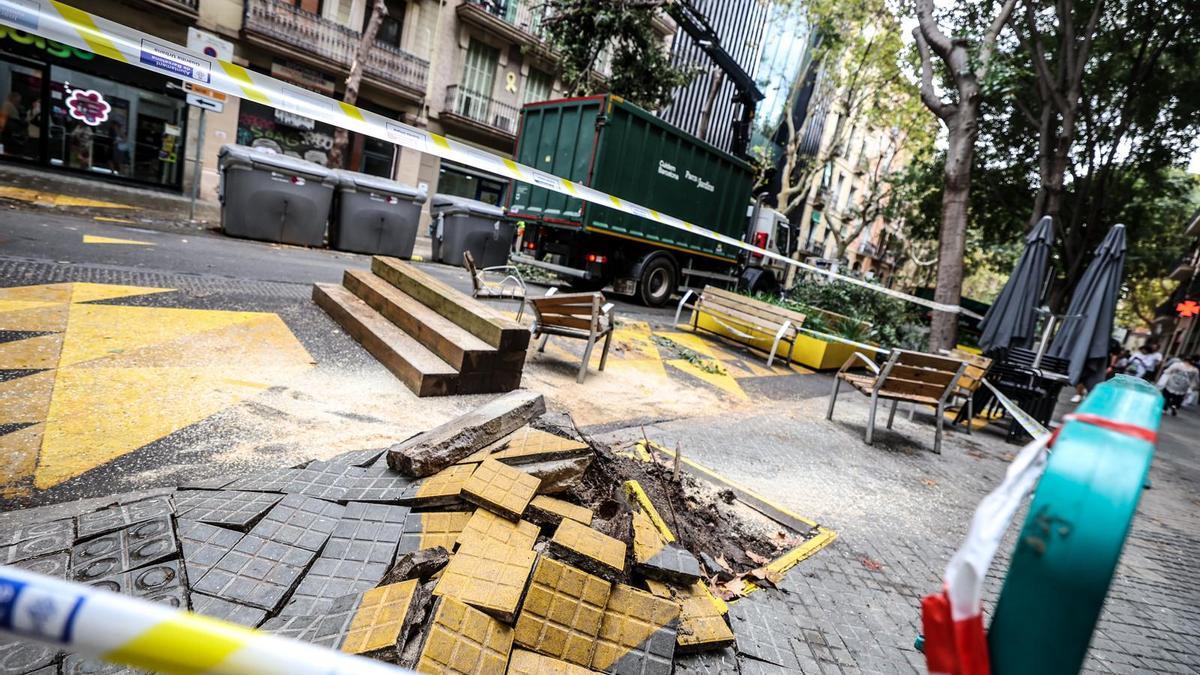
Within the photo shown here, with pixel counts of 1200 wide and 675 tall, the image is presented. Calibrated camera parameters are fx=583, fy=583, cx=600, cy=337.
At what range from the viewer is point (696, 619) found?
2080 millimetres

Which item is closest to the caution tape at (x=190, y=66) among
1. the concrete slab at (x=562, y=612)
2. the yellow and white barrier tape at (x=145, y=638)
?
the concrete slab at (x=562, y=612)

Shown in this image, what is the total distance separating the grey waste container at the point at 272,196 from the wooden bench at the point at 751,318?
687cm

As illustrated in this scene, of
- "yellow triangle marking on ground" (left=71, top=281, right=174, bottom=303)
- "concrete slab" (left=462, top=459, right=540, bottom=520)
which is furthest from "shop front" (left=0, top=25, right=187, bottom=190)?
"concrete slab" (left=462, top=459, right=540, bottom=520)

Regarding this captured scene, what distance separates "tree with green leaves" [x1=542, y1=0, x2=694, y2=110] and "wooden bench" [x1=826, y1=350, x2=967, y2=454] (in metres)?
11.6

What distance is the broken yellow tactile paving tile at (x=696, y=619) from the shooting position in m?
2.01

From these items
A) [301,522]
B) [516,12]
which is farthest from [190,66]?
[516,12]

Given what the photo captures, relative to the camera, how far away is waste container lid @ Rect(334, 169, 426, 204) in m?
10.9

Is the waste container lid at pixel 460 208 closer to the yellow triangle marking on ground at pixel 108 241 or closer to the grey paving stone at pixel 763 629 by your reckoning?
the yellow triangle marking on ground at pixel 108 241

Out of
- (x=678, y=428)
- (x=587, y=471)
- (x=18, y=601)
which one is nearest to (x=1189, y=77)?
(x=678, y=428)

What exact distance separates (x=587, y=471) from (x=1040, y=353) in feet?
24.7

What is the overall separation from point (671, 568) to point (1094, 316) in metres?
7.31

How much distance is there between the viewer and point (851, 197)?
4850 centimetres

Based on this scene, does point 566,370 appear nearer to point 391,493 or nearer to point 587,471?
point 587,471

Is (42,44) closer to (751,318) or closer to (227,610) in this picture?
(751,318)
